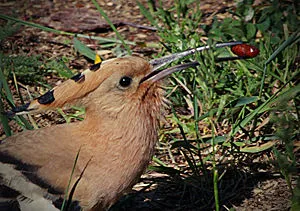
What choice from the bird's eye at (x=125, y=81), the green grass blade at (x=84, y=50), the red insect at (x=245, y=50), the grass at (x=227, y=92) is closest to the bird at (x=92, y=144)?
the bird's eye at (x=125, y=81)

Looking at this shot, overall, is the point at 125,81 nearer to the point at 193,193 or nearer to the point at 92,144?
the point at 92,144

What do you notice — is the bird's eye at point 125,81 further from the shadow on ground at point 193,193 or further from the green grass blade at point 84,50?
the green grass blade at point 84,50

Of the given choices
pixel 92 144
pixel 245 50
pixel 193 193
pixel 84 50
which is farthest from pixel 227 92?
pixel 92 144

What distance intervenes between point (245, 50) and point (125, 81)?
789mm

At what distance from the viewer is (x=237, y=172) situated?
9.45 feet

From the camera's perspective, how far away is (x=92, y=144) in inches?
95.2

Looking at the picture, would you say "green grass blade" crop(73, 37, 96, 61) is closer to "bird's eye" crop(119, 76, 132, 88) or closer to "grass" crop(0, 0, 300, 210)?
"grass" crop(0, 0, 300, 210)

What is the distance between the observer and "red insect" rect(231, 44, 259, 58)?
9.70 feet

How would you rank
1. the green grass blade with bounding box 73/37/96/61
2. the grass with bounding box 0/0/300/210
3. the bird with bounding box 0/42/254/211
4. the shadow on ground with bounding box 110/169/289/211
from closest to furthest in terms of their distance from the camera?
the bird with bounding box 0/42/254/211 → the shadow on ground with bounding box 110/169/289/211 → the grass with bounding box 0/0/300/210 → the green grass blade with bounding box 73/37/96/61

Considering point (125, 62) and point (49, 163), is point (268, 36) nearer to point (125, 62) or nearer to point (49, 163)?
point (125, 62)

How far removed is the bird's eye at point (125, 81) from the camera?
2.41 m

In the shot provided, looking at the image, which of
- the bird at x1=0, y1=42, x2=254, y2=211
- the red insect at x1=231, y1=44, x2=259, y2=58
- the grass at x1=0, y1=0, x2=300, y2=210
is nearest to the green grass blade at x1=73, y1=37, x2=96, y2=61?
the grass at x1=0, y1=0, x2=300, y2=210

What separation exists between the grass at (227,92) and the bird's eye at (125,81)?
45 cm

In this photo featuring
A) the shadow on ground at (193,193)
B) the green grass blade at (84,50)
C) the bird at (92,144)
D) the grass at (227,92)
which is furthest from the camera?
the green grass blade at (84,50)
